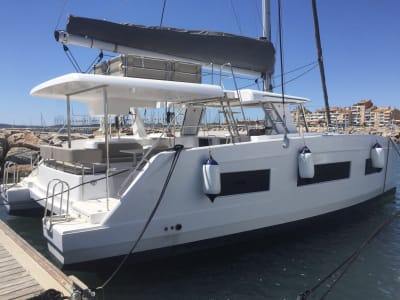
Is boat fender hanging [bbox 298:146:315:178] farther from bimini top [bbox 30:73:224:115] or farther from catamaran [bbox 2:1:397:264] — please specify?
bimini top [bbox 30:73:224:115]

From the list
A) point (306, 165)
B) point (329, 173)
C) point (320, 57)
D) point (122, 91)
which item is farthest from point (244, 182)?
point (320, 57)

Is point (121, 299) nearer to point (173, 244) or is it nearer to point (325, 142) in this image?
point (173, 244)

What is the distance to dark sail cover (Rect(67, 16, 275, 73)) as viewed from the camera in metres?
7.00

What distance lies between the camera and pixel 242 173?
20.4 feet

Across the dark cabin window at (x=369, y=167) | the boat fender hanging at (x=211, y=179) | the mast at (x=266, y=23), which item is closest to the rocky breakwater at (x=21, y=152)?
the mast at (x=266, y=23)

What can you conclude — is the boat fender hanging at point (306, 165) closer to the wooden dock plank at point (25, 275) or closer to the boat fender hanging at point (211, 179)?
the boat fender hanging at point (211, 179)

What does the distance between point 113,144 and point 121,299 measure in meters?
3.12

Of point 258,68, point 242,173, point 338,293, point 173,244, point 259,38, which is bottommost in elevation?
point 338,293

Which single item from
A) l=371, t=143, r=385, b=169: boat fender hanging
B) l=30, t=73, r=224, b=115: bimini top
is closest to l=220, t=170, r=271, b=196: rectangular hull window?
l=30, t=73, r=224, b=115: bimini top

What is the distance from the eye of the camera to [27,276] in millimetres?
4496

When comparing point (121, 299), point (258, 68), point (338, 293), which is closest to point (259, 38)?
point (258, 68)

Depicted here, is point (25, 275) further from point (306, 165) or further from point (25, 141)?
point (25, 141)

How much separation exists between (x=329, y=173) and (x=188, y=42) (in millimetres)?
4183

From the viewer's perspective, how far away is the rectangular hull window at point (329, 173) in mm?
7198
